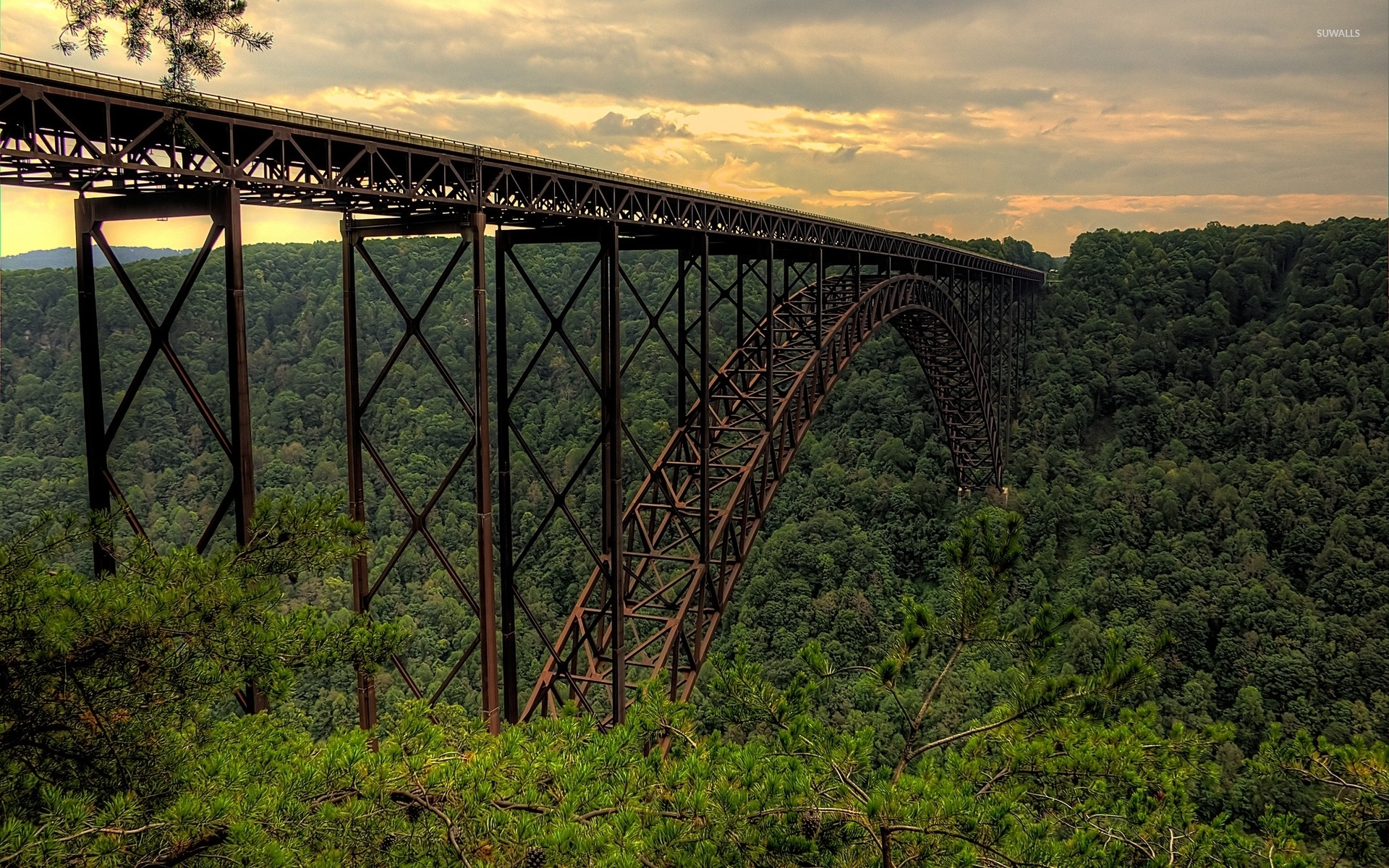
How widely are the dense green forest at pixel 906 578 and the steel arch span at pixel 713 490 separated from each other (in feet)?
8.98

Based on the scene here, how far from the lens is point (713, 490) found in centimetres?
1702

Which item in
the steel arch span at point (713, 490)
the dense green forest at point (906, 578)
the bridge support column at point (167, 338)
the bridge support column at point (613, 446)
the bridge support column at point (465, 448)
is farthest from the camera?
the steel arch span at point (713, 490)

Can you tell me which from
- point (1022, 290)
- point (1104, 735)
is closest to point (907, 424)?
point (1022, 290)

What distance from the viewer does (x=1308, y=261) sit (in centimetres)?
4806

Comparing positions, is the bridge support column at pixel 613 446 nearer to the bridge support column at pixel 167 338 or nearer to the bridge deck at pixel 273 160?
the bridge deck at pixel 273 160

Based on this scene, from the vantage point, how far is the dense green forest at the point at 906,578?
20.0ft

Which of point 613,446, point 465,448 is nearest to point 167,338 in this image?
point 465,448

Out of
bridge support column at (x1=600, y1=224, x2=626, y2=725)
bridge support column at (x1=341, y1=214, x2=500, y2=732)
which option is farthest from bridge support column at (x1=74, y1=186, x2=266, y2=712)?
bridge support column at (x1=600, y1=224, x2=626, y2=725)

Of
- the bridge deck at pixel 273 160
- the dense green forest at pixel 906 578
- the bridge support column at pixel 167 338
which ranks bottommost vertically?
the dense green forest at pixel 906 578

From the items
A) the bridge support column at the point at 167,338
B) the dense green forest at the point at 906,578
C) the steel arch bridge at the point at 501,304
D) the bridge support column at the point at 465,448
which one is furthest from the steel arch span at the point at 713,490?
the bridge support column at the point at 167,338

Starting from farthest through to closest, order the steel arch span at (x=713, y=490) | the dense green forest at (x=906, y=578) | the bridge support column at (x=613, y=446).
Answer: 1. the steel arch span at (x=713, y=490)
2. the bridge support column at (x=613, y=446)
3. the dense green forest at (x=906, y=578)

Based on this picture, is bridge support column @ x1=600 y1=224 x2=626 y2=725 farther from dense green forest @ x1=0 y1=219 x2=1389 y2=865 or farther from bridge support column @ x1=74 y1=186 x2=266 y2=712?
bridge support column @ x1=74 y1=186 x2=266 y2=712

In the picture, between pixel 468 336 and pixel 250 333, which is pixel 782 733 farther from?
pixel 250 333

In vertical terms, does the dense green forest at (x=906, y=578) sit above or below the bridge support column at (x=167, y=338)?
below
